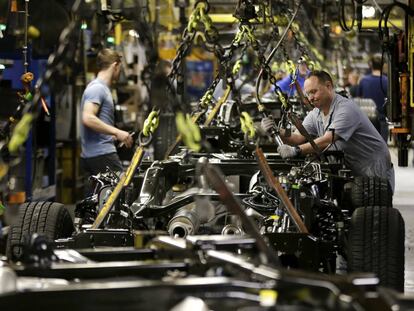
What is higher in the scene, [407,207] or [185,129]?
[185,129]

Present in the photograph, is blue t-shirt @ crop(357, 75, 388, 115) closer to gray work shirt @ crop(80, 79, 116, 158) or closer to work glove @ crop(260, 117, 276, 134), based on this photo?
gray work shirt @ crop(80, 79, 116, 158)

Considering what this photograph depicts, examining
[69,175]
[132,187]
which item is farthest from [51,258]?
[69,175]

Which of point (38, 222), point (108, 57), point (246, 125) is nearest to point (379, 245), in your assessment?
point (246, 125)

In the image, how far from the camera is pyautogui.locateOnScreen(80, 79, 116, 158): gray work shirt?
477 inches

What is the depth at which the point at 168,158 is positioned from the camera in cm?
1059

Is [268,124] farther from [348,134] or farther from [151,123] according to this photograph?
[151,123]

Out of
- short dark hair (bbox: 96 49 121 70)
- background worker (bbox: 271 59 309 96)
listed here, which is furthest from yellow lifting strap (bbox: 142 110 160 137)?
background worker (bbox: 271 59 309 96)

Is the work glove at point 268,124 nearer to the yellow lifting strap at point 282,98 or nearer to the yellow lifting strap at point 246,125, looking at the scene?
the yellow lifting strap at point 282,98

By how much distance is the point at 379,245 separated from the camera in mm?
8031

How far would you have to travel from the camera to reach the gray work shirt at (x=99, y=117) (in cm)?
1211

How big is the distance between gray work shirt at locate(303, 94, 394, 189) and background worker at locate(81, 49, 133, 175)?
7.96 ft

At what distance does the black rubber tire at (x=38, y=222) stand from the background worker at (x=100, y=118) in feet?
10.9

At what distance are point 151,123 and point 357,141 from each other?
3613 millimetres

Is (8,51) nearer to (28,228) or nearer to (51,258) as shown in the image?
(28,228)
